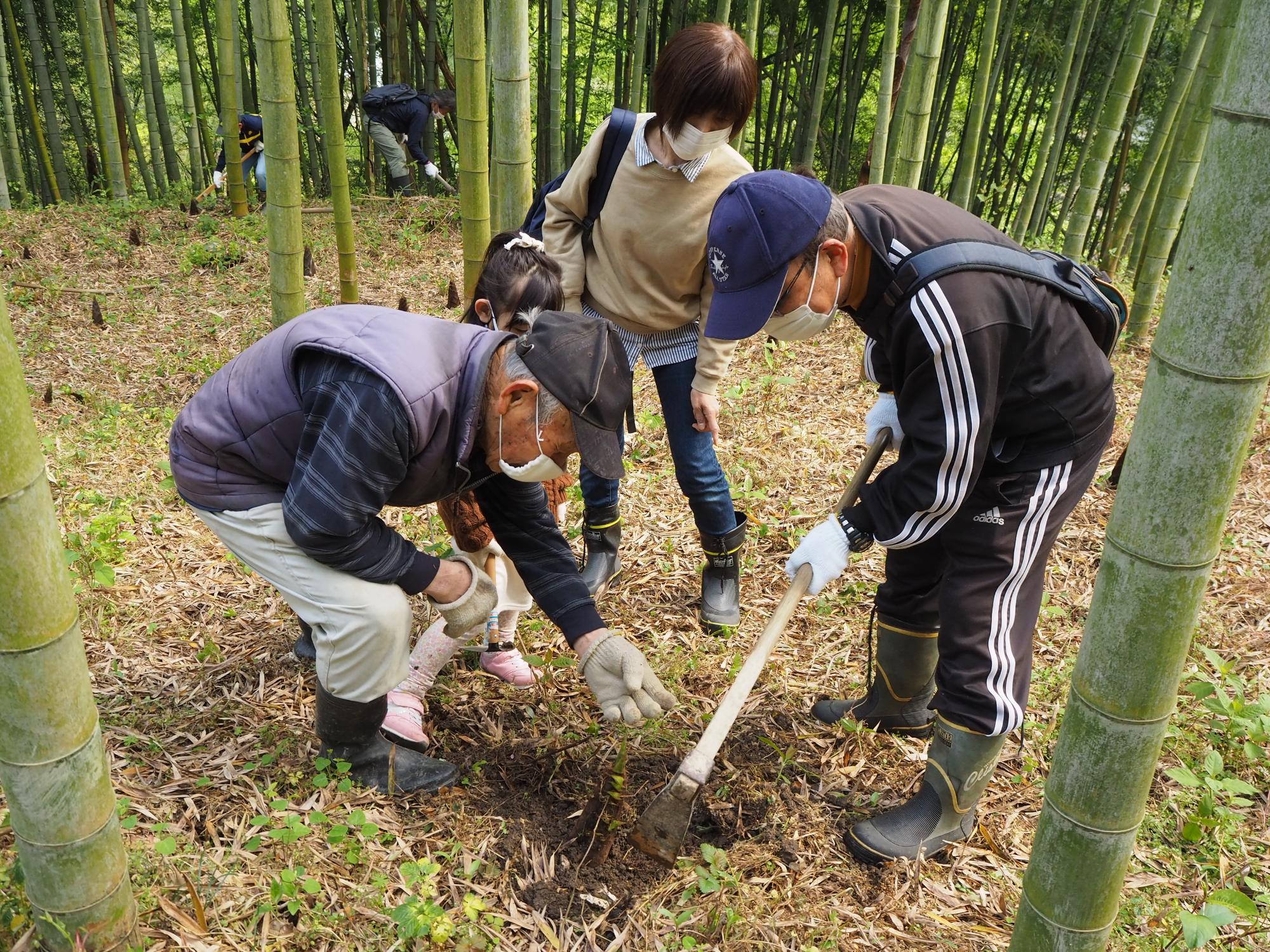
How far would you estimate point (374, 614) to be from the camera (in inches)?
89.3

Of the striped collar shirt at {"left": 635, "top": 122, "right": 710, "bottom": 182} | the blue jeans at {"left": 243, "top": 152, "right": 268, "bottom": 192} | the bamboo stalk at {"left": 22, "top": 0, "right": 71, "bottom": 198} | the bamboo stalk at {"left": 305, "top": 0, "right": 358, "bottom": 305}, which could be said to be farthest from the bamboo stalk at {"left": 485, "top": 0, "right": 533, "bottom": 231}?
the bamboo stalk at {"left": 22, "top": 0, "right": 71, "bottom": 198}

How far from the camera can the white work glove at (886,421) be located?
9.27 ft

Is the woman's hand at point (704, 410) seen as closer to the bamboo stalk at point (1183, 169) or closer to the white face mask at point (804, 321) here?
the white face mask at point (804, 321)

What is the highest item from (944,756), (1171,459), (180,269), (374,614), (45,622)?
(1171,459)

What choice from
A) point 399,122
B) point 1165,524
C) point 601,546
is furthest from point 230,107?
point 1165,524

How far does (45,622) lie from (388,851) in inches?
47.7

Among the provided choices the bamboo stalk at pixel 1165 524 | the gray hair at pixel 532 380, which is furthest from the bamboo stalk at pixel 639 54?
the bamboo stalk at pixel 1165 524

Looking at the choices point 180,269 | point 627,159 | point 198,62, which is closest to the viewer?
point 627,159

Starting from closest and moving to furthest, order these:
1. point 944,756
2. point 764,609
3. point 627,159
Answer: point 944,756 < point 627,159 < point 764,609

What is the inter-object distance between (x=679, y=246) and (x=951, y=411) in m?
1.27

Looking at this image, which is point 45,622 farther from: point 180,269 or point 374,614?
point 180,269

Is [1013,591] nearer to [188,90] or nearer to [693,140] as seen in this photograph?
[693,140]

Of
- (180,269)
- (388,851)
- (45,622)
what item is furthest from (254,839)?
(180,269)

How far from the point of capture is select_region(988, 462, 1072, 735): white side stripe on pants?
2.23 metres
